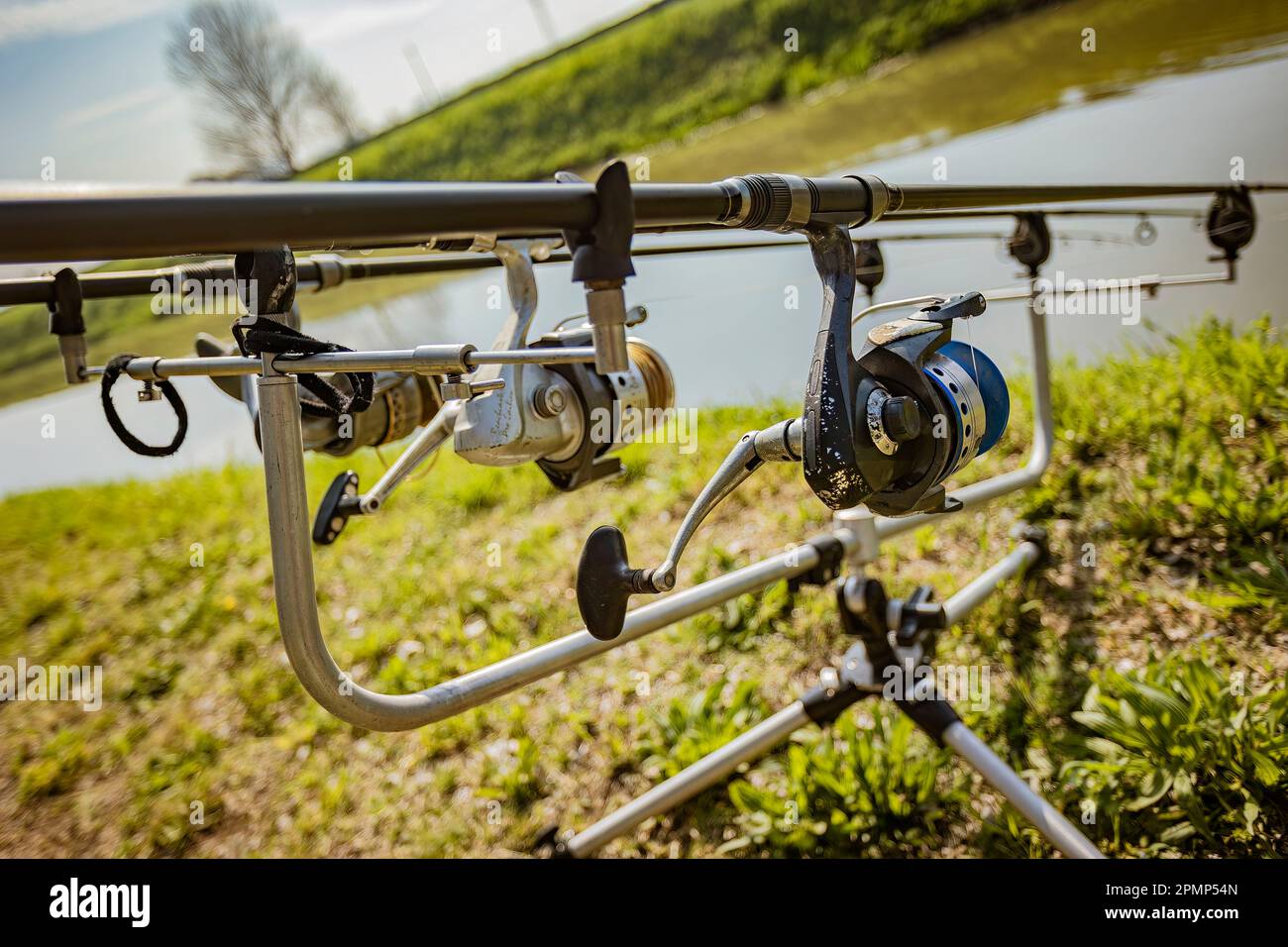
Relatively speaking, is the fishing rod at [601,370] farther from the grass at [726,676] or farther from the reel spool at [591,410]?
the grass at [726,676]

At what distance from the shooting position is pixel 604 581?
1.32 m

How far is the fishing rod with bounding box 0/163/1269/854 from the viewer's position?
798 mm

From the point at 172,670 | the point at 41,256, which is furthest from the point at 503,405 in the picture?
the point at 172,670

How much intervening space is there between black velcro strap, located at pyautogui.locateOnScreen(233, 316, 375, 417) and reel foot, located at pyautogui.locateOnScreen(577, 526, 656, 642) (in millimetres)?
365

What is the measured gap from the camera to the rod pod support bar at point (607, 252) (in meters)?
0.80

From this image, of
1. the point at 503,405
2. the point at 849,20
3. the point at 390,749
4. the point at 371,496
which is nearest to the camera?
the point at 503,405

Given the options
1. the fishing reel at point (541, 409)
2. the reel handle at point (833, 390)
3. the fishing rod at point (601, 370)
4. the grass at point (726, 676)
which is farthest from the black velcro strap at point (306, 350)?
the grass at point (726, 676)

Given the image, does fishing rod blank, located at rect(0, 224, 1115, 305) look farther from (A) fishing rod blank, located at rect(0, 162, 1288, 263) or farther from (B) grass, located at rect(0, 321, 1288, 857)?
(B) grass, located at rect(0, 321, 1288, 857)

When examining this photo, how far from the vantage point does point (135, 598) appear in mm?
4578

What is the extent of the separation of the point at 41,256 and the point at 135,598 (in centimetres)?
451

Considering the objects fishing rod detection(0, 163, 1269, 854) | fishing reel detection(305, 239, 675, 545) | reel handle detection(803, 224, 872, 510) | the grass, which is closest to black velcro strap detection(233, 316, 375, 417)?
fishing rod detection(0, 163, 1269, 854)

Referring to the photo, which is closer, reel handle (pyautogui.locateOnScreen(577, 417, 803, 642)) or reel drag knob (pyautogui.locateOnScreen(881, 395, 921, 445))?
reel drag knob (pyautogui.locateOnScreen(881, 395, 921, 445))

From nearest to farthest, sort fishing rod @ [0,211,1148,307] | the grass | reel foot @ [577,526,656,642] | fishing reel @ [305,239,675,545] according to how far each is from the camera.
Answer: reel foot @ [577,526,656,642] < fishing reel @ [305,239,675,545] < fishing rod @ [0,211,1148,307] < the grass
